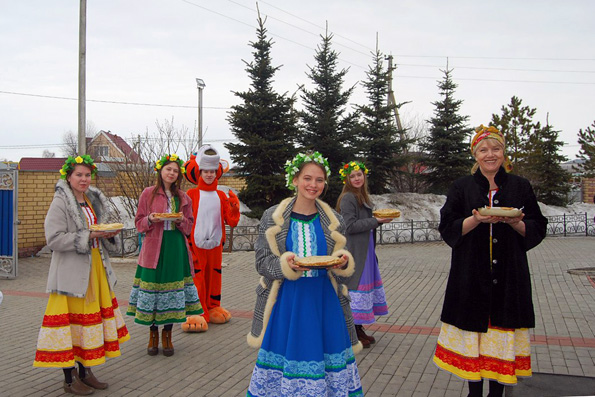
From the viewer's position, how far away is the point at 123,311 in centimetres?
770

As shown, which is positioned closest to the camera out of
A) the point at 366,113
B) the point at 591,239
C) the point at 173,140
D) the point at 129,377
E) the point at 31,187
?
the point at 129,377

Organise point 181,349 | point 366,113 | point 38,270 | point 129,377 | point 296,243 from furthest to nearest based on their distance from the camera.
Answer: point 366,113 < point 38,270 < point 181,349 < point 129,377 < point 296,243

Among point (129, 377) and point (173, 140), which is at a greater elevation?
point (173, 140)

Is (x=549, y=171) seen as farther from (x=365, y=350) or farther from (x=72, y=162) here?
(x=72, y=162)

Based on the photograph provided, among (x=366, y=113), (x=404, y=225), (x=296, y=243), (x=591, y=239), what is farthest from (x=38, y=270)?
(x=591, y=239)

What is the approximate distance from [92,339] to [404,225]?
1649 cm

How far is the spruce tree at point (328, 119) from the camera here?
20094mm

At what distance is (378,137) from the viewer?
21938mm

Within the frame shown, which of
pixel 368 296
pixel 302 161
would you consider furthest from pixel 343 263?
pixel 368 296

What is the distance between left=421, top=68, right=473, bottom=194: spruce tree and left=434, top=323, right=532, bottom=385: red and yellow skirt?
66.1 feet

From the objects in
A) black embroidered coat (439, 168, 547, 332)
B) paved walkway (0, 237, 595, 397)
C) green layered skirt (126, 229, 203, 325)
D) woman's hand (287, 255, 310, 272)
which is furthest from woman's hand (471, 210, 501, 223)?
green layered skirt (126, 229, 203, 325)

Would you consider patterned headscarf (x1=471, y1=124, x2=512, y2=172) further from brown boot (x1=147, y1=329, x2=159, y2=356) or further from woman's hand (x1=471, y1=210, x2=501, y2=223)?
brown boot (x1=147, y1=329, x2=159, y2=356)

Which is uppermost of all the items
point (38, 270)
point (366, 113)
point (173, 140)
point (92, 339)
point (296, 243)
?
point (366, 113)

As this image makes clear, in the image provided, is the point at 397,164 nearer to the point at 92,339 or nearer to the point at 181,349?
the point at 181,349
